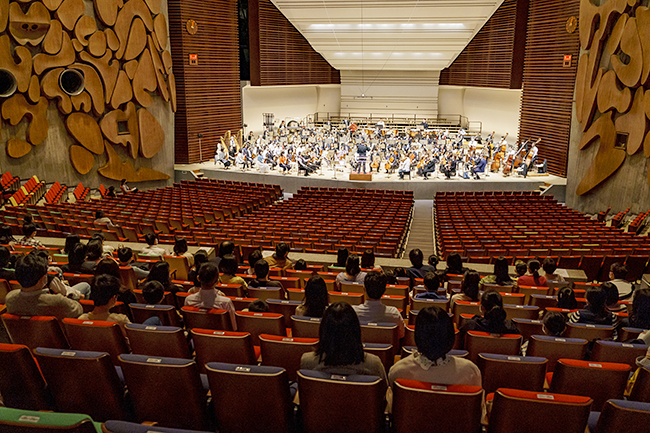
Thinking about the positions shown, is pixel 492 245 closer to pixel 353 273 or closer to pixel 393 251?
pixel 393 251

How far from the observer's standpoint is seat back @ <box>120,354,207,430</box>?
2.29m

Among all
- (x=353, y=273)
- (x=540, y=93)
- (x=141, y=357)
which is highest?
(x=540, y=93)

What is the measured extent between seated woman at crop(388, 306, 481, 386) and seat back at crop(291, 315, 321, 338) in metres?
0.88

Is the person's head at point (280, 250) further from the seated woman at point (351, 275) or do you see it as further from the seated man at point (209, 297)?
the seated man at point (209, 297)

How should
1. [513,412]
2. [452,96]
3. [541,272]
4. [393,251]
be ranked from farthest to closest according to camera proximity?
1. [452,96]
2. [393,251]
3. [541,272]
4. [513,412]

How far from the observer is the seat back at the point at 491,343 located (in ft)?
10.1

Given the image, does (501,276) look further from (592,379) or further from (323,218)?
(323,218)

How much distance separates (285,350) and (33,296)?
1827 mm

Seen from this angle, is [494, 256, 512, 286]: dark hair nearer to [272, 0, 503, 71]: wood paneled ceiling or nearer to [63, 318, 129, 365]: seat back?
[63, 318, 129, 365]: seat back

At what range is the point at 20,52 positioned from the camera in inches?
493

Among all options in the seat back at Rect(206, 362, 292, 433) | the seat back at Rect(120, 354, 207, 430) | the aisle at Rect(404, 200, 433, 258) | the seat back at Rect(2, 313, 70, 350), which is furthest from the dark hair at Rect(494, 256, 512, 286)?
the seat back at Rect(2, 313, 70, 350)

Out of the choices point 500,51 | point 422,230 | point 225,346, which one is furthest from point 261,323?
point 500,51

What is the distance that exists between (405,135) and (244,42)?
30.5ft

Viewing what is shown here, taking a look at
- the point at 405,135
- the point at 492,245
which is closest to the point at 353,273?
the point at 492,245
